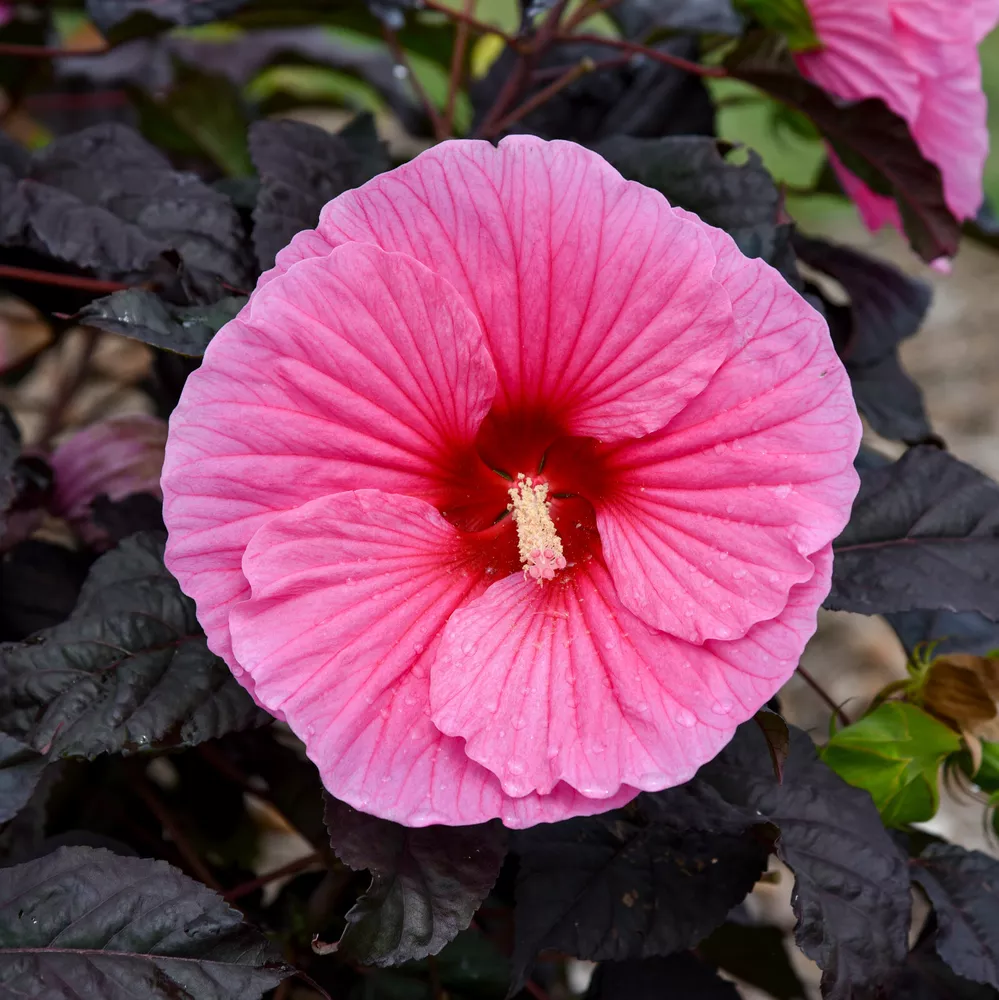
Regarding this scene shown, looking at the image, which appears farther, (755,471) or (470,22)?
(470,22)

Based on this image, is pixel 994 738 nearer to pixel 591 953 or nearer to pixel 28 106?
pixel 591 953

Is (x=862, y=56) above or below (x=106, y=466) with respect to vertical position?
above

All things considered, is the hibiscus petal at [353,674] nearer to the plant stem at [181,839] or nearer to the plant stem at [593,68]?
the plant stem at [181,839]

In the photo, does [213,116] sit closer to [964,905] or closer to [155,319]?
[155,319]

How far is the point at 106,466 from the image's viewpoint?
1.00 meters

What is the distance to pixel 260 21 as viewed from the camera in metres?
1.39

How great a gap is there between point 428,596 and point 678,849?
1.00 ft

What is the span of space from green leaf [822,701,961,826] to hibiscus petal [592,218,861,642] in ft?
0.85

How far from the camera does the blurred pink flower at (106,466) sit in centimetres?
99

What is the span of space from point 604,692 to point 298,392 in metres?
0.24

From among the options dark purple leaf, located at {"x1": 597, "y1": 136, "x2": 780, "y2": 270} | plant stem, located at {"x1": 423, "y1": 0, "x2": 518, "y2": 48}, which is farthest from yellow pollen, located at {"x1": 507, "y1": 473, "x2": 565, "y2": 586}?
plant stem, located at {"x1": 423, "y1": 0, "x2": 518, "y2": 48}

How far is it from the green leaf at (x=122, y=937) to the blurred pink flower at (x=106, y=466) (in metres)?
0.40

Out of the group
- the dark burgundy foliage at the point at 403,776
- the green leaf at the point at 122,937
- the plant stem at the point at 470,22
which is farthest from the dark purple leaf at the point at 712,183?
the green leaf at the point at 122,937

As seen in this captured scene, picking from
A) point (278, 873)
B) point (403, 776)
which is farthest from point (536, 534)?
point (278, 873)
